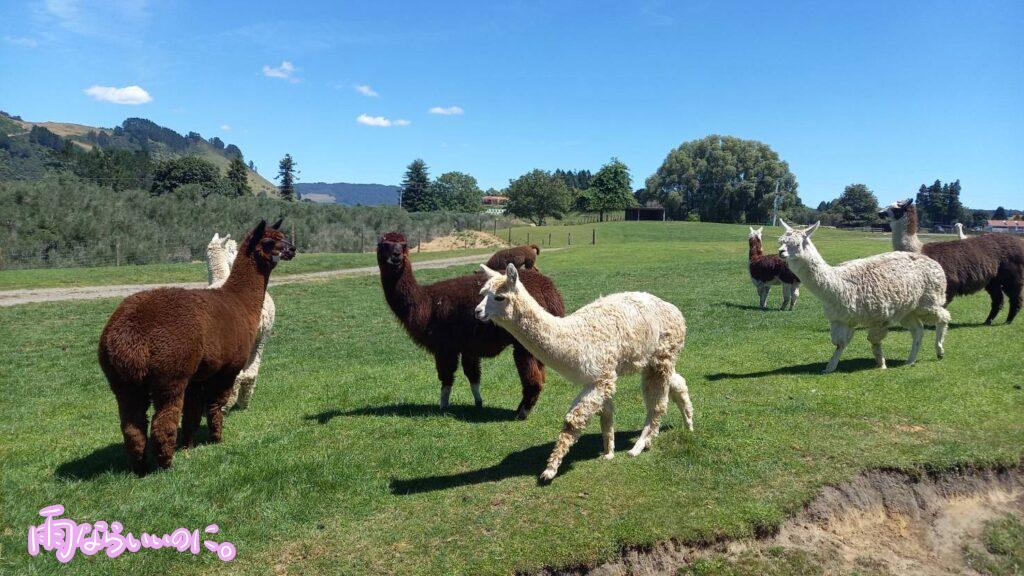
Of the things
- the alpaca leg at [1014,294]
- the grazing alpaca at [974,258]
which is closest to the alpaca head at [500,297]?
the grazing alpaca at [974,258]

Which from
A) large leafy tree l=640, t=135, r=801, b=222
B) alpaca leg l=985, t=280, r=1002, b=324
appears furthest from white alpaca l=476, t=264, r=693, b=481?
large leafy tree l=640, t=135, r=801, b=222

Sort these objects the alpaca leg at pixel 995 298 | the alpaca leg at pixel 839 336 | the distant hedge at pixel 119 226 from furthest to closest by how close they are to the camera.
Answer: the distant hedge at pixel 119 226 < the alpaca leg at pixel 995 298 < the alpaca leg at pixel 839 336

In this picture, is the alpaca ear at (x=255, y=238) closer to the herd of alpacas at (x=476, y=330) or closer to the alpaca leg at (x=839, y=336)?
the herd of alpacas at (x=476, y=330)

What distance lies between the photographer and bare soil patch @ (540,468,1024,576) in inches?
189

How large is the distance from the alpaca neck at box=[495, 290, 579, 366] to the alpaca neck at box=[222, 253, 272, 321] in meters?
3.20

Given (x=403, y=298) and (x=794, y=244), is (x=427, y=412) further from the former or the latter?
(x=794, y=244)

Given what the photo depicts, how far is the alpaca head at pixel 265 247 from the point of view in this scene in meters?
7.12

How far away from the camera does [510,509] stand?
5.23 metres

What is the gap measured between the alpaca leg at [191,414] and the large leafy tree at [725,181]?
94.6 m

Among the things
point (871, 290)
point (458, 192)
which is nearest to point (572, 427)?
point (871, 290)

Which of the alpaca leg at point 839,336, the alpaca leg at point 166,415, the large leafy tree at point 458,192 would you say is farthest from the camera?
the large leafy tree at point 458,192

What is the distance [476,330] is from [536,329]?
2515 millimetres

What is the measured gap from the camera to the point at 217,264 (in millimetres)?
9484

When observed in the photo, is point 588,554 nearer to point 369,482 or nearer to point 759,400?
point 369,482
